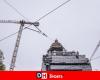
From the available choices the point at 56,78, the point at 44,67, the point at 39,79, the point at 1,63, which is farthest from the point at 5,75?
the point at 44,67

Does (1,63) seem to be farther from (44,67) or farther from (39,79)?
(44,67)

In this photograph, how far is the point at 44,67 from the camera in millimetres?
199750

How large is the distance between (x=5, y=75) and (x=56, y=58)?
181163 mm

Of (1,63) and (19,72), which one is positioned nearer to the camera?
(19,72)

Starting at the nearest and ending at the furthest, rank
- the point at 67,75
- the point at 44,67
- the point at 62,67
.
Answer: the point at 67,75 → the point at 62,67 → the point at 44,67

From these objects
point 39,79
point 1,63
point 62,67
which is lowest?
point 39,79

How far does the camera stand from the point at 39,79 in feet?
45.1

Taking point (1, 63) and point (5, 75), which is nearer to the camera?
point (5, 75)

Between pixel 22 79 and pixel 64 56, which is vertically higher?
pixel 64 56

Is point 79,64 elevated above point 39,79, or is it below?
above

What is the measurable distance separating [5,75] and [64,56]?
184 meters

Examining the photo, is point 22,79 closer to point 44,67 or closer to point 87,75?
point 87,75

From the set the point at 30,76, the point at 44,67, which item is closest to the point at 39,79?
the point at 30,76

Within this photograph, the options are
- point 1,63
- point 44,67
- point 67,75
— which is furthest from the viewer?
point 44,67
